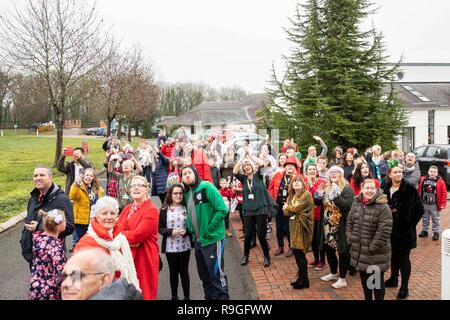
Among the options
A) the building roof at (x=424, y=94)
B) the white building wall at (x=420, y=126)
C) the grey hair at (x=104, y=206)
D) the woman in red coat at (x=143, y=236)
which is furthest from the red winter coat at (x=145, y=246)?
the white building wall at (x=420, y=126)

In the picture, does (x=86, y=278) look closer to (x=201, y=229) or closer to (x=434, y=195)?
(x=201, y=229)

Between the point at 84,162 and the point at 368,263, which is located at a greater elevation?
the point at 84,162

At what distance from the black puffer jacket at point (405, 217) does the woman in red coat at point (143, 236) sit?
3.22m

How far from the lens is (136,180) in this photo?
4.74 m

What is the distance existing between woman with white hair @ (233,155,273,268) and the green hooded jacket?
1588 millimetres

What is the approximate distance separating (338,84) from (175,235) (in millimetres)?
11893

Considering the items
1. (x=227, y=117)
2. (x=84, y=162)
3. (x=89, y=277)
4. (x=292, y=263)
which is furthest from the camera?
(x=227, y=117)

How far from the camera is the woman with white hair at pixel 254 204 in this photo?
6637 mm

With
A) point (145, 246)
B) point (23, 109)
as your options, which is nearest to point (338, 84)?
point (145, 246)

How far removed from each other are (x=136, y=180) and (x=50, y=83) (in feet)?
53.3
